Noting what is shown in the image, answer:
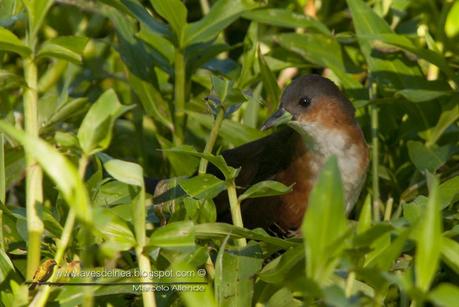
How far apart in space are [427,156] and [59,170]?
163 centimetres

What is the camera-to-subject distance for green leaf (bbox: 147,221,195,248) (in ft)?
5.87

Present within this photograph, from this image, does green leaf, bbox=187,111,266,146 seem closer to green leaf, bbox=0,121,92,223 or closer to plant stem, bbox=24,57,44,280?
plant stem, bbox=24,57,44,280

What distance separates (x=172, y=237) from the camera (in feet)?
5.91

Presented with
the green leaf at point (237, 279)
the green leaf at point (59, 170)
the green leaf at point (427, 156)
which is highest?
the green leaf at point (59, 170)

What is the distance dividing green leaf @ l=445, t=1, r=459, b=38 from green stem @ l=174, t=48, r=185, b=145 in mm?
802

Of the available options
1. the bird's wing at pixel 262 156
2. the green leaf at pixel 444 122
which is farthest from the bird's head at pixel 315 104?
the green leaf at pixel 444 122

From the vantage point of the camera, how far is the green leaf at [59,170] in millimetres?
1506

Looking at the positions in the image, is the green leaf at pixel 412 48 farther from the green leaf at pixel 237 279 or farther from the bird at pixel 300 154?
the green leaf at pixel 237 279

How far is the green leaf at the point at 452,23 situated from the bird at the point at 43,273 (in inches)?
54.1

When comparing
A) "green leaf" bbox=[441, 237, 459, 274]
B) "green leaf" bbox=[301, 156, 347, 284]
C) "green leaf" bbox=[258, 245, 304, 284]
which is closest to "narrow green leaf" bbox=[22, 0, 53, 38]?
"green leaf" bbox=[258, 245, 304, 284]

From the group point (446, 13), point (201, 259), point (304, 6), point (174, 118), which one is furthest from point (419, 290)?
point (304, 6)

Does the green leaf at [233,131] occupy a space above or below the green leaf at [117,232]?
below

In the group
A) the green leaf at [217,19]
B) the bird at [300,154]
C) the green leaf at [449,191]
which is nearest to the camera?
the green leaf at [449,191]

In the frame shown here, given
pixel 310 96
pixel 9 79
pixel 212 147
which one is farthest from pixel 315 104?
pixel 9 79
